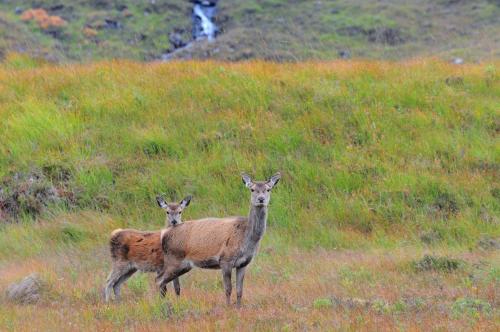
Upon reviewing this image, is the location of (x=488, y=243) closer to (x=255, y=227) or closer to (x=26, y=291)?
(x=255, y=227)

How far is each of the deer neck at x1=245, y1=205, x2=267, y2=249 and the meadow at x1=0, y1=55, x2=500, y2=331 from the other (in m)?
0.80

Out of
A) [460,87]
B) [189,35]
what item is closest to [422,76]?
[460,87]

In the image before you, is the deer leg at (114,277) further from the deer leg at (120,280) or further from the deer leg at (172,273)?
the deer leg at (172,273)

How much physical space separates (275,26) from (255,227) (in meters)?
53.8

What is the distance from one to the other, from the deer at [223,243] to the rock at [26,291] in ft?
5.67

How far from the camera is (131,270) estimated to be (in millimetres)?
12156

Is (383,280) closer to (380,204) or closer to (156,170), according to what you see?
(380,204)

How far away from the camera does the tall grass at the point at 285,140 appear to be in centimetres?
1616

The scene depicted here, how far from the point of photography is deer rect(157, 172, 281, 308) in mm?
10852

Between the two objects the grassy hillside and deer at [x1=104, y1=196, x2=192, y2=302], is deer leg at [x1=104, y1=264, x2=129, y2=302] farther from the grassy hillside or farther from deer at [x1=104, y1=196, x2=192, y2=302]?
the grassy hillside

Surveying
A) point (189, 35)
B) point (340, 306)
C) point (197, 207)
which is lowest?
point (189, 35)

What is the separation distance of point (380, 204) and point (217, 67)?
675cm

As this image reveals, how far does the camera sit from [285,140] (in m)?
18.2

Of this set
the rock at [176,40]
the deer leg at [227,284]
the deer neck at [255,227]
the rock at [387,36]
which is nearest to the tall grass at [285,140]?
the deer neck at [255,227]
